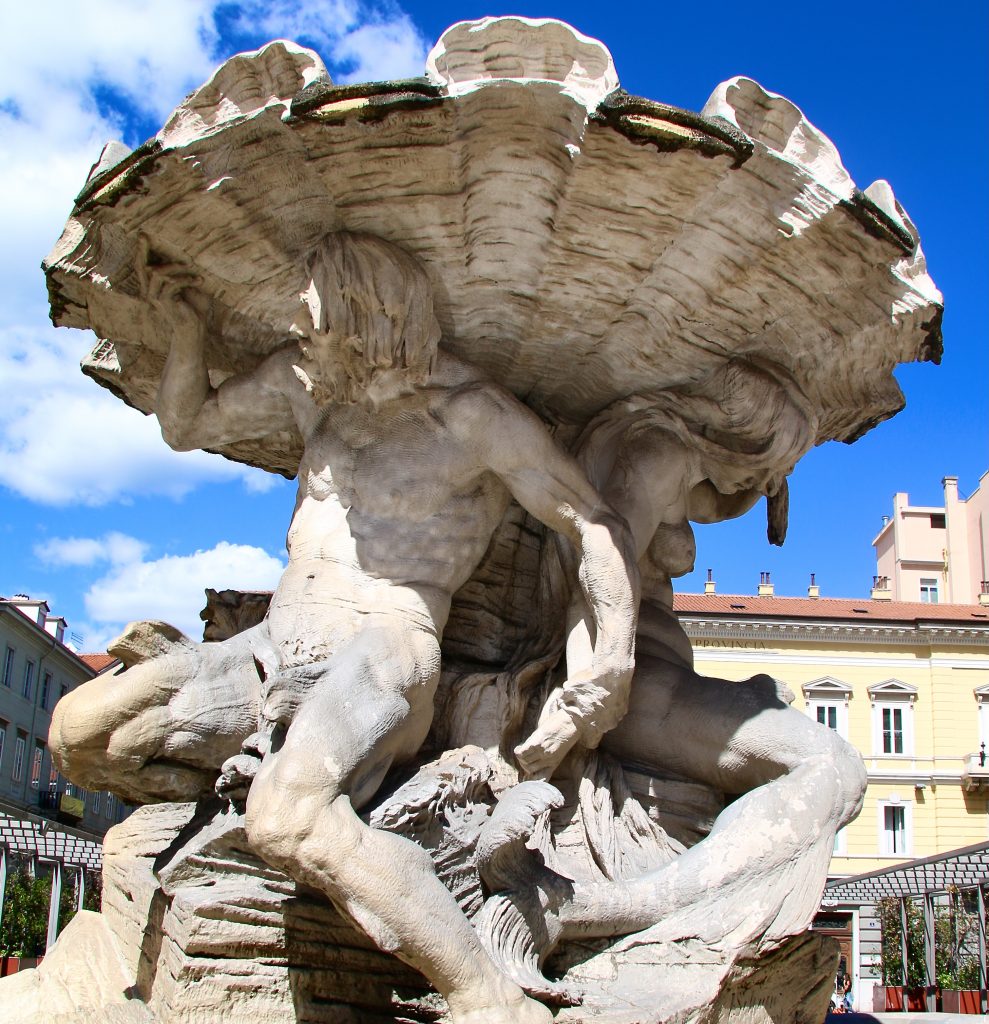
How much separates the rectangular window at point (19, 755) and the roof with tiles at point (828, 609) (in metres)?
21.5

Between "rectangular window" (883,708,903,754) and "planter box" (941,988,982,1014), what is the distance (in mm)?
17474

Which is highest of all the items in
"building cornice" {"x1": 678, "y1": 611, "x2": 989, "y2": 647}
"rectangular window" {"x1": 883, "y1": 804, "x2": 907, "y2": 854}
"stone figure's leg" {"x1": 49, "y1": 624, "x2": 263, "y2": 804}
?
"building cornice" {"x1": 678, "y1": 611, "x2": 989, "y2": 647}

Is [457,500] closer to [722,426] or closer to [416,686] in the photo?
[416,686]

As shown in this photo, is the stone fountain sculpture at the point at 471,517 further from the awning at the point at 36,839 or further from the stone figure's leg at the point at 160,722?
the awning at the point at 36,839

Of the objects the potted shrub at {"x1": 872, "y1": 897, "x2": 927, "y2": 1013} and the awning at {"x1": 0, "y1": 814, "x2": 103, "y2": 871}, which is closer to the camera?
the awning at {"x1": 0, "y1": 814, "x2": 103, "y2": 871}

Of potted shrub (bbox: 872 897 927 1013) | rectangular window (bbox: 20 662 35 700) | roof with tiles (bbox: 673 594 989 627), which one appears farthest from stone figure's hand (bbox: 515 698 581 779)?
rectangular window (bbox: 20 662 35 700)

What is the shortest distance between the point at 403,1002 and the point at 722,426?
8.06ft

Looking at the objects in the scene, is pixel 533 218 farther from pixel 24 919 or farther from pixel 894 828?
pixel 894 828

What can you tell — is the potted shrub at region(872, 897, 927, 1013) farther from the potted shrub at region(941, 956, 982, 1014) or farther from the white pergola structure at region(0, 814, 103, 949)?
the white pergola structure at region(0, 814, 103, 949)

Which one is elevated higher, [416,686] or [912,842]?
[912,842]

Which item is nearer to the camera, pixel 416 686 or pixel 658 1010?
pixel 658 1010

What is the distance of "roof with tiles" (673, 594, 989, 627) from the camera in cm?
3725

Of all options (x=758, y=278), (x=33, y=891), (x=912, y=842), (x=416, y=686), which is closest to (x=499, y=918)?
(x=416, y=686)

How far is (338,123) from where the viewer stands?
3.81 meters
